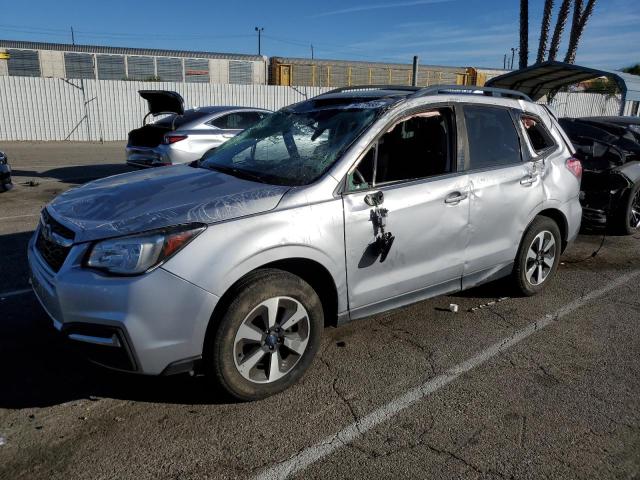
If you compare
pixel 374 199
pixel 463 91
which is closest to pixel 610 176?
pixel 463 91

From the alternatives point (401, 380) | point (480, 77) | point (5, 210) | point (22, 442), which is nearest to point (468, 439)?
point (401, 380)

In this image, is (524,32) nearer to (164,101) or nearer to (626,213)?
(626,213)

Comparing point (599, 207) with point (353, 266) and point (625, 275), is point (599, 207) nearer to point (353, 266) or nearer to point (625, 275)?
point (625, 275)

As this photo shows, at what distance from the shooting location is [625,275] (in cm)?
548

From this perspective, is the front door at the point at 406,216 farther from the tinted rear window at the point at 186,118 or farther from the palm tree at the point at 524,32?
the palm tree at the point at 524,32

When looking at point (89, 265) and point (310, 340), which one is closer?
point (89, 265)

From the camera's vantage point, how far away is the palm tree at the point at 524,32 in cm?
2052

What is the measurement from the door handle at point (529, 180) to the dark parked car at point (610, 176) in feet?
10.1

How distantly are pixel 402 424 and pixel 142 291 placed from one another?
154 centimetres

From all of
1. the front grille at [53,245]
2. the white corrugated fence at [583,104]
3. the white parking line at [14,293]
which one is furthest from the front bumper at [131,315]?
the white corrugated fence at [583,104]

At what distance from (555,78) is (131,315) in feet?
37.3

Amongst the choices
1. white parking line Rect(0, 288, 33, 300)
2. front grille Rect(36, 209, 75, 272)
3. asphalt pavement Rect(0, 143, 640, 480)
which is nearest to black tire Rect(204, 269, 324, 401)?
asphalt pavement Rect(0, 143, 640, 480)

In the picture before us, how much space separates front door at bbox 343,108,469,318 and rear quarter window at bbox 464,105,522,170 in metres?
0.21

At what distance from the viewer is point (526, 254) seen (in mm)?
4449
